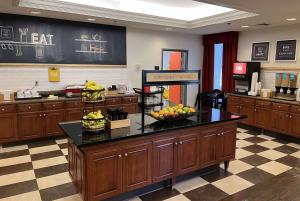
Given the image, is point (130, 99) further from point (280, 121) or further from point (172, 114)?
point (280, 121)

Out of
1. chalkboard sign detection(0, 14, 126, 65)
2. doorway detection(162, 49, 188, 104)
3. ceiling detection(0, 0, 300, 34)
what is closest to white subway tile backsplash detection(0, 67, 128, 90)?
chalkboard sign detection(0, 14, 126, 65)

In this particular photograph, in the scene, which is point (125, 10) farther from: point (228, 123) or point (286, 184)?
point (286, 184)

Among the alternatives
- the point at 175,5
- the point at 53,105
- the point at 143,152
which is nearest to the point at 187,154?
the point at 143,152

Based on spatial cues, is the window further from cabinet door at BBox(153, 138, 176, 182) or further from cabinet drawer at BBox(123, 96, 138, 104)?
cabinet door at BBox(153, 138, 176, 182)

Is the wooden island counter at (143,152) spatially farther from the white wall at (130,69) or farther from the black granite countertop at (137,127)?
the white wall at (130,69)

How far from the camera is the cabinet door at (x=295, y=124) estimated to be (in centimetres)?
475

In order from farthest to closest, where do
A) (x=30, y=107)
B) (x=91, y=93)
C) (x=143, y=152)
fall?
1. (x=30, y=107)
2. (x=143, y=152)
3. (x=91, y=93)

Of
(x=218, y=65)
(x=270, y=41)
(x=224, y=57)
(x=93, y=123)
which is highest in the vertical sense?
(x=270, y=41)

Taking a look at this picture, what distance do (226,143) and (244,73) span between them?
313 cm

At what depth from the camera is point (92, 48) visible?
5.61 m

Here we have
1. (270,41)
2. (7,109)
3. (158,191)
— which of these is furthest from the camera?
(270,41)

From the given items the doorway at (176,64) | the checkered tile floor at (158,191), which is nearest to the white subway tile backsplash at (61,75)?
the checkered tile floor at (158,191)

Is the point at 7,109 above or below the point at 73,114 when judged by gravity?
above

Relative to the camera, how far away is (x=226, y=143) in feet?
11.3
